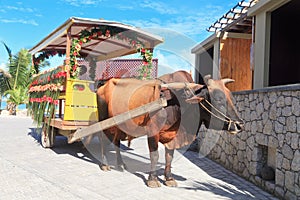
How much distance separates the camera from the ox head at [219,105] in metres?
3.82

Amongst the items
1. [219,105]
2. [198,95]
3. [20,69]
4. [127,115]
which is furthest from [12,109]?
[219,105]

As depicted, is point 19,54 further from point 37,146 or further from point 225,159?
point 225,159

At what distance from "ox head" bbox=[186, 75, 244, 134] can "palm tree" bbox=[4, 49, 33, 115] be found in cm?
1929

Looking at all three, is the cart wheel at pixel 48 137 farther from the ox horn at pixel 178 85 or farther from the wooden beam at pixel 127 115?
the ox horn at pixel 178 85

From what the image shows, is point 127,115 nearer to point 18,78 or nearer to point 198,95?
point 198,95

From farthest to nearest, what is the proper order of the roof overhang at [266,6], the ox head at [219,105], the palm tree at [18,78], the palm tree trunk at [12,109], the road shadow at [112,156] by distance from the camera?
the palm tree trunk at [12,109] → the palm tree at [18,78] → the road shadow at [112,156] → the roof overhang at [266,6] → the ox head at [219,105]

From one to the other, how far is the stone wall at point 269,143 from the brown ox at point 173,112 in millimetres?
985

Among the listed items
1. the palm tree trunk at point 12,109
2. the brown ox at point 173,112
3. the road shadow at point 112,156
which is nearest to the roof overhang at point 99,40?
the brown ox at point 173,112

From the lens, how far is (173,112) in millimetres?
4543

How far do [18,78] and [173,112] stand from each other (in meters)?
19.5

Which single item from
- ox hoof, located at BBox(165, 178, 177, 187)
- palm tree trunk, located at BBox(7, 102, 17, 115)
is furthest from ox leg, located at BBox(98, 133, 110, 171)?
palm tree trunk, located at BBox(7, 102, 17, 115)

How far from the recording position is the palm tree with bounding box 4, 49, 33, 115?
2095cm

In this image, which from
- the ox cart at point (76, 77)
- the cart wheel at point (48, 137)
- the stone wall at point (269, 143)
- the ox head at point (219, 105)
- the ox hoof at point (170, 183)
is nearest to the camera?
the ox head at point (219, 105)

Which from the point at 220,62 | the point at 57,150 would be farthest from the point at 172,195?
the point at 220,62
